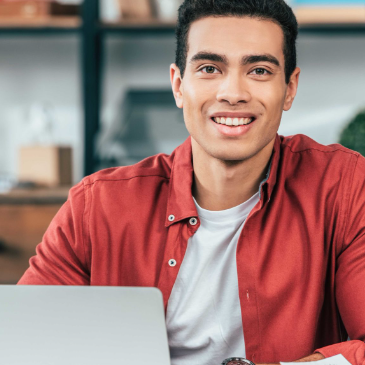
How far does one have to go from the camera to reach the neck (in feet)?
4.00

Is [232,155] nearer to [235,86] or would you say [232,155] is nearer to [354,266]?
[235,86]

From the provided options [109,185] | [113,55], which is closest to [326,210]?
[109,185]

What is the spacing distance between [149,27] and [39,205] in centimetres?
101

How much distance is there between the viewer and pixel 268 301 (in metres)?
1.13

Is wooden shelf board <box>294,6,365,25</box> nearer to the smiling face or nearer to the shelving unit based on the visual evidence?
the shelving unit

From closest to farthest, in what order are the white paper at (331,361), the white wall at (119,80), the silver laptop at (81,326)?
the silver laptop at (81,326) < the white paper at (331,361) < the white wall at (119,80)

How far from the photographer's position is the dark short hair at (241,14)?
1166mm

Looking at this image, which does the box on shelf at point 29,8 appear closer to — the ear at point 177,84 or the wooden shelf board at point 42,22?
the wooden shelf board at point 42,22

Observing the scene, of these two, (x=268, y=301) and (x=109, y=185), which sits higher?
(x=109, y=185)

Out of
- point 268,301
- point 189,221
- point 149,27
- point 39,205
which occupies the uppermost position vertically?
point 149,27

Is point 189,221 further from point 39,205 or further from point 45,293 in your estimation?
point 39,205

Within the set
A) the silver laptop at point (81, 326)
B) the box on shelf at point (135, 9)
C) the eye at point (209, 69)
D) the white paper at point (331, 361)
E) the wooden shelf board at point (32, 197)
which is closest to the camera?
the silver laptop at point (81, 326)

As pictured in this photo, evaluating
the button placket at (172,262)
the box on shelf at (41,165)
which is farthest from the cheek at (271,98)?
the box on shelf at (41,165)

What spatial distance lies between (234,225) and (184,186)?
145mm
